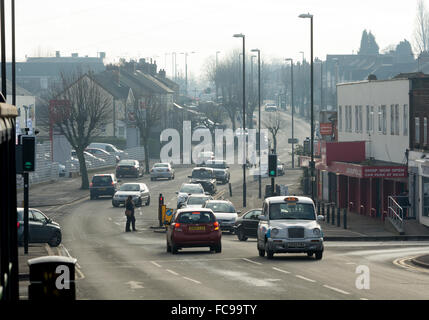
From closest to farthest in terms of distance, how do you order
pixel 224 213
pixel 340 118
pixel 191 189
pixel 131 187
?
pixel 224 213, pixel 191 189, pixel 131 187, pixel 340 118

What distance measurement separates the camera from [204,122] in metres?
124

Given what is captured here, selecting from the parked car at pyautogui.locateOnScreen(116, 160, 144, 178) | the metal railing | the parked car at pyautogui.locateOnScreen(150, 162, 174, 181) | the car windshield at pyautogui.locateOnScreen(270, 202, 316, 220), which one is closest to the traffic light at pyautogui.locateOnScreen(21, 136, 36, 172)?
the car windshield at pyautogui.locateOnScreen(270, 202, 316, 220)

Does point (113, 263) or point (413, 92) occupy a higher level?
point (413, 92)

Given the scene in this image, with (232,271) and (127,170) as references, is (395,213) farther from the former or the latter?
(127,170)

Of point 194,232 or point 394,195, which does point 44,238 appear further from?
point 394,195

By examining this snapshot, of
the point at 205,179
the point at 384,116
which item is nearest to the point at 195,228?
the point at 384,116

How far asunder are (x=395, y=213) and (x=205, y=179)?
83.6 ft

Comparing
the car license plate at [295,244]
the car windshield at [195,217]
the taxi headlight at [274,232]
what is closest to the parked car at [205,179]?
the car windshield at [195,217]

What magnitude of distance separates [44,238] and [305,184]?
34.5m

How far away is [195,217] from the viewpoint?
29375mm

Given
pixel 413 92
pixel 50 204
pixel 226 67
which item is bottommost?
pixel 50 204

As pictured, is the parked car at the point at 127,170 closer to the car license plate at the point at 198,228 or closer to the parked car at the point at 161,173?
the parked car at the point at 161,173

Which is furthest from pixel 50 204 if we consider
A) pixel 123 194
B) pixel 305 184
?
pixel 305 184

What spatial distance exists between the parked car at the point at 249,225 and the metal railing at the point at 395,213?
25.6 ft
